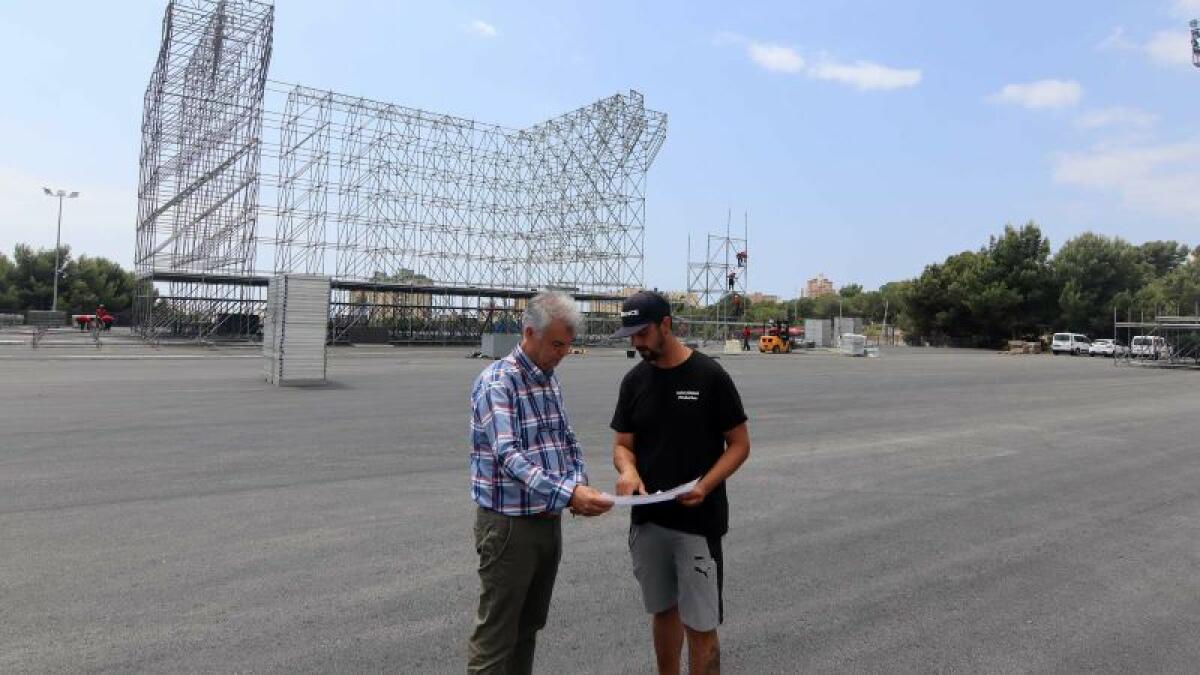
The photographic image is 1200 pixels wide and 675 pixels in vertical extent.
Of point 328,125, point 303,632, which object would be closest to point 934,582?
point 303,632

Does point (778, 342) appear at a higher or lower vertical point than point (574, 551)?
higher

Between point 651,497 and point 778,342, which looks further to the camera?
point 778,342

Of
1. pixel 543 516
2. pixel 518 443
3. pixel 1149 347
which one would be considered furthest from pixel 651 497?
pixel 1149 347

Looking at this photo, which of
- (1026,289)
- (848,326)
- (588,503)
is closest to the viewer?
(588,503)

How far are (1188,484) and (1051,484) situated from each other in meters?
1.50

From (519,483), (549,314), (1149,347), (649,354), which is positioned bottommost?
(519,483)

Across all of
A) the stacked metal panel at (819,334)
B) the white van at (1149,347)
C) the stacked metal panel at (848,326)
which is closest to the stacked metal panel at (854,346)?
the stacked metal panel at (848,326)

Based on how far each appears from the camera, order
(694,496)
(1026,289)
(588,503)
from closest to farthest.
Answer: (588,503)
(694,496)
(1026,289)

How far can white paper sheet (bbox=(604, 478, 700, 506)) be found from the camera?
2.66 metres

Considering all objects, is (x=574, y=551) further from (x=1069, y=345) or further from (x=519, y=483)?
(x=1069, y=345)

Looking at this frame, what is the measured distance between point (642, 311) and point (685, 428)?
0.51 meters

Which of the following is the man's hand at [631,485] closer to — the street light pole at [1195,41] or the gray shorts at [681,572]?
the gray shorts at [681,572]

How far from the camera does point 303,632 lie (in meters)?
3.77

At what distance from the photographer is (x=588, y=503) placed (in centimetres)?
259
